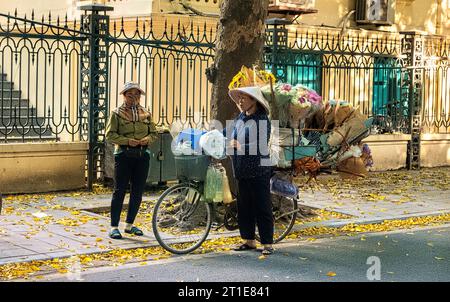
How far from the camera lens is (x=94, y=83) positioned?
13.3 metres

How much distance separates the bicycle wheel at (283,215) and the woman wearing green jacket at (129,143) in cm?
159

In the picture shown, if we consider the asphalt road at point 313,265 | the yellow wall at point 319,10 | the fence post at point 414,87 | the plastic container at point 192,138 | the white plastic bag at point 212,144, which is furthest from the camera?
the fence post at point 414,87

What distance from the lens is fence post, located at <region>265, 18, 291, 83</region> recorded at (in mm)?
15297

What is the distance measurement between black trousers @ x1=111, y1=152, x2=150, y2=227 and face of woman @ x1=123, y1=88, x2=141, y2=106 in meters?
0.61

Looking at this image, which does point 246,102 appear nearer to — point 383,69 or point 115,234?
point 115,234

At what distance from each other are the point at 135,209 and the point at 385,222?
12.0 feet

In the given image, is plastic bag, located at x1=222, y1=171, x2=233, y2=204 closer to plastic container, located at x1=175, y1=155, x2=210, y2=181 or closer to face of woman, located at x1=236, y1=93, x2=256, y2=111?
plastic container, located at x1=175, y1=155, x2=210, y2=181

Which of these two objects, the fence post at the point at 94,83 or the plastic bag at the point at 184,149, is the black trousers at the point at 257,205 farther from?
the fence post at the point at 94,83

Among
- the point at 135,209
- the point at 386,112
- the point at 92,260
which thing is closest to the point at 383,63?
the point at 386,112

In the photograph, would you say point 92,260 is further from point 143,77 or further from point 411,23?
point 411,23

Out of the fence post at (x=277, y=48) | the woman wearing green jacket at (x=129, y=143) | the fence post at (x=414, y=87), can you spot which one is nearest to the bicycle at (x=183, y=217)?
the woman wearing green jacket at (x=129, y=143)

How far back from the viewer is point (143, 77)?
54.5 feet

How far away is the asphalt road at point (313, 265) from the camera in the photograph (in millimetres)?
7688

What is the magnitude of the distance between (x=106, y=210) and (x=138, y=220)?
35.5 inches
